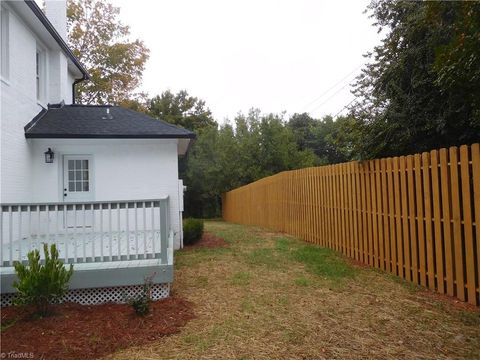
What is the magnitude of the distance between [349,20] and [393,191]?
534cm

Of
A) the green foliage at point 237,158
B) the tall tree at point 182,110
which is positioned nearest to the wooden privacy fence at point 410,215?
the green foliage at point 237,158

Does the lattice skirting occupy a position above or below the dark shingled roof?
below

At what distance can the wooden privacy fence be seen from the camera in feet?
15.1

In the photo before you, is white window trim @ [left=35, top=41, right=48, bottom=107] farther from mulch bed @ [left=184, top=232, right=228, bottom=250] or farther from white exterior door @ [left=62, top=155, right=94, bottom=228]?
mulch bed @ [left=184, top=232, right=228, bottom=250]

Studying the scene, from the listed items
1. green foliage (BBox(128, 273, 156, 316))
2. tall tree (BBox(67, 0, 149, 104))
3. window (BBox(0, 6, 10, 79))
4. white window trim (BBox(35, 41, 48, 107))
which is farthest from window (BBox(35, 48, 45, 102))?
tall tree (BBox(67, 0, 149, 104))

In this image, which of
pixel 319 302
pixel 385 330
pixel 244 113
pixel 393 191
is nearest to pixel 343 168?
pixel 393 191

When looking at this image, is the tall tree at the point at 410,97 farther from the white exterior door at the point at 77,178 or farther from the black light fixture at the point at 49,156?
the black light fixture at the point at 49,156

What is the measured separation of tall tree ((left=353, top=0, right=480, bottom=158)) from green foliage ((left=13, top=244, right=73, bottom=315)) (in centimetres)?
561

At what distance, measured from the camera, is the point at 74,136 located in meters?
8.59

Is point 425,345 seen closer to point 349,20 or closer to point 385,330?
point 385,330

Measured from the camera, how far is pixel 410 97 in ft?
22.7

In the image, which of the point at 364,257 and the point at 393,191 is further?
the point at 364,257

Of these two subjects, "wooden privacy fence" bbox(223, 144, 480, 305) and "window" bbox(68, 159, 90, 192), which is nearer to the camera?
"wooden privacy fence" bbox(223, 144, 480, 305)

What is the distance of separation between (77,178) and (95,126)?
139cm
